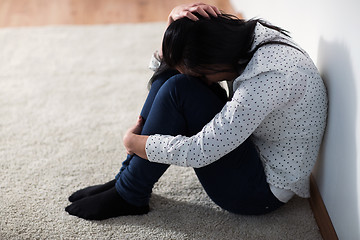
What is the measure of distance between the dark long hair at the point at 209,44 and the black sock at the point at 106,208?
1.53 feet

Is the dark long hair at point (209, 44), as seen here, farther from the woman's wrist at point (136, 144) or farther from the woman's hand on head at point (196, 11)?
the woman's wrist at point (136, 144)

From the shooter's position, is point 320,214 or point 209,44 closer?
point 209,44

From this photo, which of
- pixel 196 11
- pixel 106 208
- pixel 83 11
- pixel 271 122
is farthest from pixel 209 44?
pixel 83 11

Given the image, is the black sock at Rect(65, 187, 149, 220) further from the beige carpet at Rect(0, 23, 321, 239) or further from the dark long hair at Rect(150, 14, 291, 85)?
the dark long hair at Rect(150, 14, 291, 85)

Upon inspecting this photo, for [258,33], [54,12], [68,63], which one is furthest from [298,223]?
[54,12]

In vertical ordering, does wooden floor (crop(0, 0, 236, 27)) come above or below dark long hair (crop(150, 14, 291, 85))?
below

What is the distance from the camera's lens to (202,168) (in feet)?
4.36

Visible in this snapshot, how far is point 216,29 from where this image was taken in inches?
45.6

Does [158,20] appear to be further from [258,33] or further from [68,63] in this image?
[258,33]

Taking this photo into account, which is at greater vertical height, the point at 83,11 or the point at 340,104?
the point at 340,104

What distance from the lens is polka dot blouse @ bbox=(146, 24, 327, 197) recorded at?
1.15 m

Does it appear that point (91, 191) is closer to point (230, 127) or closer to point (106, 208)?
point (106, 208)

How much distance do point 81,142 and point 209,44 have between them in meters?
0.88

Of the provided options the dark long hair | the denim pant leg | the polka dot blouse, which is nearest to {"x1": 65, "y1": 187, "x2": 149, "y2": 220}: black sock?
the denim pant leg
